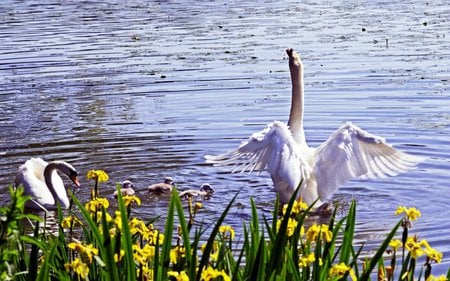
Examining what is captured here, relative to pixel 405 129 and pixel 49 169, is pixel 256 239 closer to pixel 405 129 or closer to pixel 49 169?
pixel 49 169

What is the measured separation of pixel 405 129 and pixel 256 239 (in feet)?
24.8

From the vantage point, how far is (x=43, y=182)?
10.4 m

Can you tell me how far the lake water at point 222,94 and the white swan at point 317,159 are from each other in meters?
0.35

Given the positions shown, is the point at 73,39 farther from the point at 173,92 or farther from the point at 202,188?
the point at 202,188

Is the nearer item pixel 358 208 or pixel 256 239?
pixel 256 239

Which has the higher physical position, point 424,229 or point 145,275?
point 145,275

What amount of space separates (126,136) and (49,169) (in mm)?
1884

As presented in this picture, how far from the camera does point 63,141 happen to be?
1184 cm

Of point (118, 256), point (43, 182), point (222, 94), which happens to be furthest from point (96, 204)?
point (222, 94)

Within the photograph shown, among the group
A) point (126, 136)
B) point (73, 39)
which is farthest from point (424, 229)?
point (73, 39)

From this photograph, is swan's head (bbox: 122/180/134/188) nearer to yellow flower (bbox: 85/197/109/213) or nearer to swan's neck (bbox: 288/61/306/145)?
swan's neck (bbox: 288/61/306/145)

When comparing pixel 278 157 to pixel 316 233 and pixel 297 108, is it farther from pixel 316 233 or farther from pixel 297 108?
pixel 316 233

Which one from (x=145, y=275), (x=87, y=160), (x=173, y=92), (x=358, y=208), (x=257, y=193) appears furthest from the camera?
(x=173, y=92)

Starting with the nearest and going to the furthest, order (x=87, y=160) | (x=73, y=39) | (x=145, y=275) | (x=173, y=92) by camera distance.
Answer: (x=145, y=275)
(x=87, y=160)
(x=173, y=92)
(x=73, y=39)
